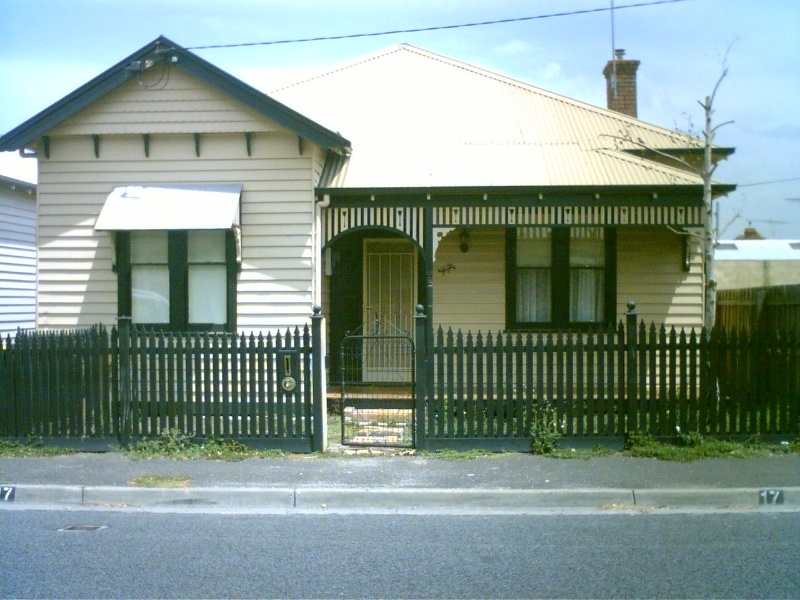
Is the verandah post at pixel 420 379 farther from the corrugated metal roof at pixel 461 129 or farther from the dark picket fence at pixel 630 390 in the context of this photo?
the corrugated metal roof at pixel 461 129

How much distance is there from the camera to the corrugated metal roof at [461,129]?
12961 millimetres

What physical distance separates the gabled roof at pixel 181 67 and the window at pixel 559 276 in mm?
3707

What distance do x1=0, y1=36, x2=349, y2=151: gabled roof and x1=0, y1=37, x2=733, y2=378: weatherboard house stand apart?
23 mm

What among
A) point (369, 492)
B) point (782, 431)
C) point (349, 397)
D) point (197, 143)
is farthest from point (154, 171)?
point (782, 431)

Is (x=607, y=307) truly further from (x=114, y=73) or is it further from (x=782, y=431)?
(x=114, y=73)

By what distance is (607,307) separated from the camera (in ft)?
44.3

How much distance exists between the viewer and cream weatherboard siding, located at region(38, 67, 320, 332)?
12039 millimetres

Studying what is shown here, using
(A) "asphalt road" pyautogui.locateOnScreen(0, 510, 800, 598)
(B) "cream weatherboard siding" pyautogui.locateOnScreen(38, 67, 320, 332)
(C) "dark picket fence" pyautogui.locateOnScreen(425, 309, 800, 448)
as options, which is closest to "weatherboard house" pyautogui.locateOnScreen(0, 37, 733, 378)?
(B) "cream weatherboard siding" pyautogui.locateOnScreen(38, 67, 320, 332)

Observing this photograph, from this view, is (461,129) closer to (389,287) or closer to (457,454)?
(389,287)

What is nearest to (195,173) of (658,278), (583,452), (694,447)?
(583,452)

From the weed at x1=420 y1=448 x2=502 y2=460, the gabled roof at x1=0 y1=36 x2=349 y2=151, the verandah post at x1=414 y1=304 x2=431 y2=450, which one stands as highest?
the gabled roof at x1=0 y1=36 x2=349 y2=151

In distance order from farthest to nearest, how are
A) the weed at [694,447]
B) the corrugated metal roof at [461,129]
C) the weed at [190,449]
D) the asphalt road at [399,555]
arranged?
1. the corrugated metal roof at [461,129]
2. the weed at [190,449]
3. the weed at [694,447]
4. the asphalt road at [399,555]

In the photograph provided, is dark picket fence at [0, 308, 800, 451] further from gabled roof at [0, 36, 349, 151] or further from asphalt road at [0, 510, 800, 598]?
gabled roof at [0, 36, 349, 151]

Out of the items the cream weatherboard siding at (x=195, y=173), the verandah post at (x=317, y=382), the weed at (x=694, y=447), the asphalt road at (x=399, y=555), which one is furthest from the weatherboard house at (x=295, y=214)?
the asphalt road at (x=399, y=555)
